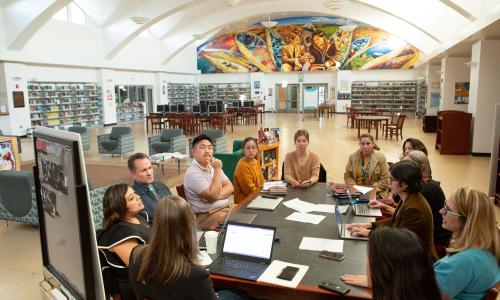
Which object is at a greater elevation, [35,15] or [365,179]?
[35,15]

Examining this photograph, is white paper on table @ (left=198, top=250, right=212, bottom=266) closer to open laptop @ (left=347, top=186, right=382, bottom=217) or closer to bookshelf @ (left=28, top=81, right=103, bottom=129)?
open laptop @ (left=347, top=186, right=382, bottom=217)

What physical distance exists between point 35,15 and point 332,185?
12.4 metres

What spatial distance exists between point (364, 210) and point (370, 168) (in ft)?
4.13

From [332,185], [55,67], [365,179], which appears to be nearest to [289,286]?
[332,185]

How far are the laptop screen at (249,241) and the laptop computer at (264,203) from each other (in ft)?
2.96

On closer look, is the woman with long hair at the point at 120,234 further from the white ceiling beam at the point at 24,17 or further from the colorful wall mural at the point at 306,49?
the colorful wall mural at the point at 306,49

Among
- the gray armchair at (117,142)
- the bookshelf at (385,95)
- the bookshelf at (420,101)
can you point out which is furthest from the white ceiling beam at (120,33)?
the bookshelf at (420,101)

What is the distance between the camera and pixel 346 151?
10250 mm

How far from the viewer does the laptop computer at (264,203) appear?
10.8 feet

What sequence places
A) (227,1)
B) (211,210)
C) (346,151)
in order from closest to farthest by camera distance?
(211,210)
(346,151)
(227,1)

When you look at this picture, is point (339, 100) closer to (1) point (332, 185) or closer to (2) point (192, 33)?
(2) point (192, 33)

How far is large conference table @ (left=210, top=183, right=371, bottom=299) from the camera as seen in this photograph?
1983 millimetres

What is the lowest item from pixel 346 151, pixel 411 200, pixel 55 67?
pixel 346 151

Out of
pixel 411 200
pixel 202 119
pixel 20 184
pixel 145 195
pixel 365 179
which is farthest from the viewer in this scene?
pixel 202 119
